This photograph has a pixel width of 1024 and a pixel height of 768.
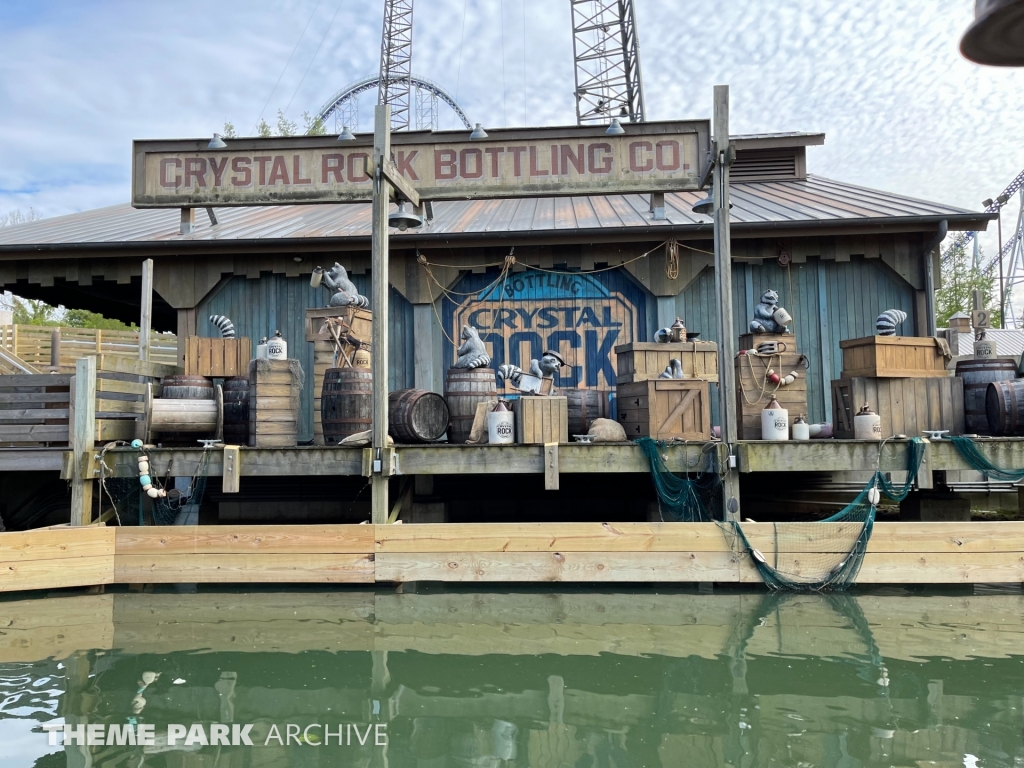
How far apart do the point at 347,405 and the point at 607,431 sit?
283cm

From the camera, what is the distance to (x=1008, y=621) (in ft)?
20.0

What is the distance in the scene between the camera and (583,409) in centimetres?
866

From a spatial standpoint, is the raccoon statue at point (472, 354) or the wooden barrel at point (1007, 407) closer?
the wooden barrel at point (1007, 407)

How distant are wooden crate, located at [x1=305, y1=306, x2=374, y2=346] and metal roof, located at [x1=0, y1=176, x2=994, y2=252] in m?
2.04

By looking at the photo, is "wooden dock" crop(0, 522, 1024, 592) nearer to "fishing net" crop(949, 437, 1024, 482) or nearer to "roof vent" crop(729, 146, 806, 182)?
"fishing net" crop(949, 437, 1024, 482)

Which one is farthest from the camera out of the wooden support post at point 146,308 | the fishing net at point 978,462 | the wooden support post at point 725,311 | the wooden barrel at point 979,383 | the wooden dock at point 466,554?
the wooden support post at point 146,308

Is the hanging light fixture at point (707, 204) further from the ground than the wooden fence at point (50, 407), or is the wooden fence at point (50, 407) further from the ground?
the hanging light fixture at point (707, 204)

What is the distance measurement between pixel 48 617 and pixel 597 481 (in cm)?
663

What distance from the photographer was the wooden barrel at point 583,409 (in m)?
→ 8.66

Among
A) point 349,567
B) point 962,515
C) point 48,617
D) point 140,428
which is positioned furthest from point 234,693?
point 962,515

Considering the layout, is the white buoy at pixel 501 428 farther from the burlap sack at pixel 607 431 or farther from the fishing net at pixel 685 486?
the fishing net at pixel 685 486

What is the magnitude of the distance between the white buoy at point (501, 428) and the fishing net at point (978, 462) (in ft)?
14.2

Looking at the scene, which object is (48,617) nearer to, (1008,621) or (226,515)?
(226,515)

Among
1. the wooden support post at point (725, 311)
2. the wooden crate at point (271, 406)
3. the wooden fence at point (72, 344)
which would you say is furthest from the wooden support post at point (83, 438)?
the wooden fence at point (72, 344)
